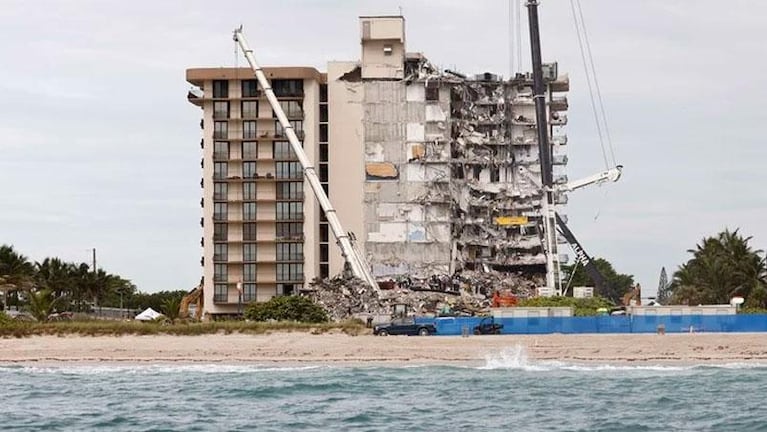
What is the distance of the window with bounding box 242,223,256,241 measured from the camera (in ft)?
414

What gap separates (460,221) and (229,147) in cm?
2144

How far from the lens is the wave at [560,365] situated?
6294 cm

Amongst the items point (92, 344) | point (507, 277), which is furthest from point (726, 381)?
point (507, 277)

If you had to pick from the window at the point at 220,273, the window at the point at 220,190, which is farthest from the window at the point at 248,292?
the window at the point at 220,190

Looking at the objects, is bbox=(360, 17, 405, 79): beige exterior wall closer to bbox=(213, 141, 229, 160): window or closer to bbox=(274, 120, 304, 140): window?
bbox=(274, 120, 304, 140): window

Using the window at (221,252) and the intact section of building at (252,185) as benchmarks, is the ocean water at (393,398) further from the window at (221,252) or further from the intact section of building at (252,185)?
the window at (221,252)

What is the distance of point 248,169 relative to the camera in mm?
126688

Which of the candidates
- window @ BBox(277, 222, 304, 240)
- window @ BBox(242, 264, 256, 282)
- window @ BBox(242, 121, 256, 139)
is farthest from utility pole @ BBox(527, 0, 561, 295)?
window @ BBox(242, 264, 256, 282)

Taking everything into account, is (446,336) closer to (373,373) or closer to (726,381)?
(373,373)

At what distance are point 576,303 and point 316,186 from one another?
27697 mm

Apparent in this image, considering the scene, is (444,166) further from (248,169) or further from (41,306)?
(41,306)

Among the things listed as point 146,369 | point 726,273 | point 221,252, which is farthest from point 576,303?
point 146,369

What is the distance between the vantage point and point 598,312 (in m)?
92.6

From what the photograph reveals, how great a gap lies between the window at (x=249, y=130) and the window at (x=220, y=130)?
1494mm
